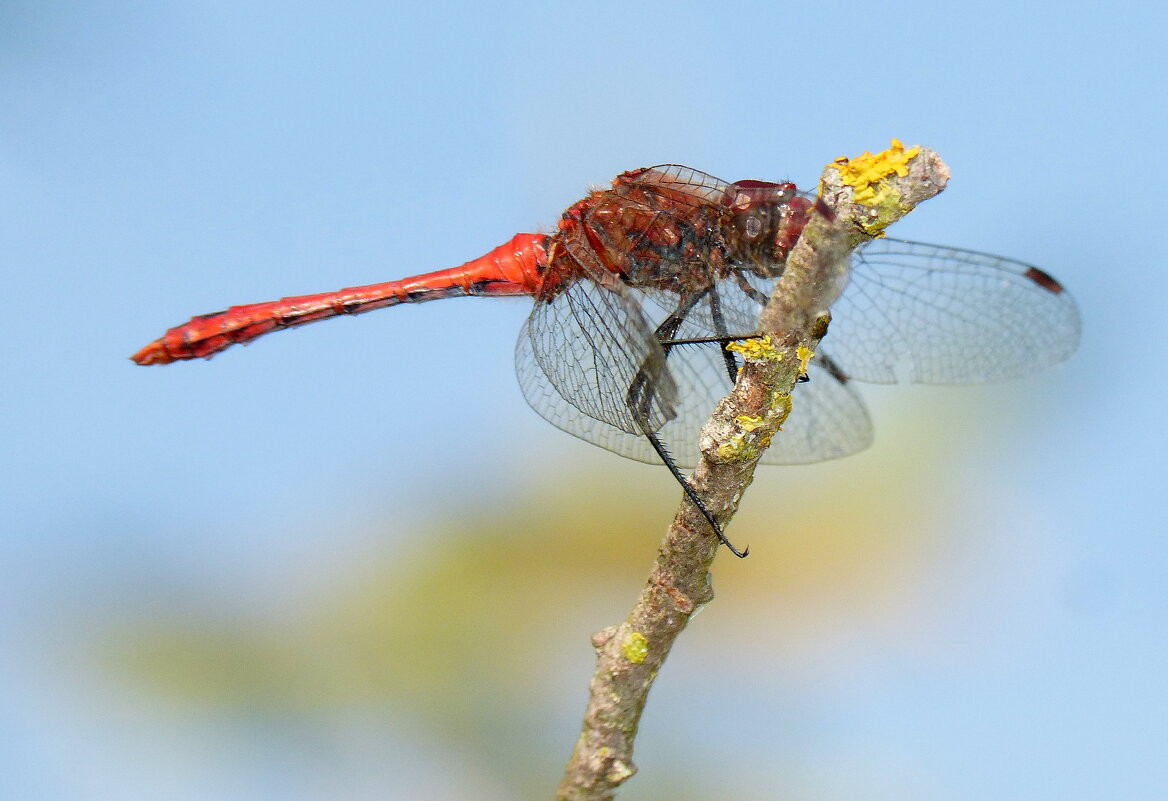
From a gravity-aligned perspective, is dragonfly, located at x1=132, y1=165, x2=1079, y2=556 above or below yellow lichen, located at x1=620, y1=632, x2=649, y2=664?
above

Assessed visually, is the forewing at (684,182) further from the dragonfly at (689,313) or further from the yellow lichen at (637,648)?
the yellow lichen at (637,648)

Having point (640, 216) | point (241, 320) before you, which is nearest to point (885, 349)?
point (640, 216)

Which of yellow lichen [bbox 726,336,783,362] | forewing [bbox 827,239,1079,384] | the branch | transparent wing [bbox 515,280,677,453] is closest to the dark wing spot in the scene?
forewing [bbox 827,239,1079,384]

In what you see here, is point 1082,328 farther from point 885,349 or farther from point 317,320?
point 317,320

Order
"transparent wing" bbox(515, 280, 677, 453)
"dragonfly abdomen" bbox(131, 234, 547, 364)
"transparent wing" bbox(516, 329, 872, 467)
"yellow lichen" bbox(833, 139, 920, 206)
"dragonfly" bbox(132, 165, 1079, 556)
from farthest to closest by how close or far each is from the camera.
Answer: "dragonfly abdomen" bbox(131, 234, 547, 364) < "transparent wing" bbox(516, 329, 872, 467) < "dragonfly" bbox(132, 165, 1079, 556) < "transparent wing" bbox(515, 280, 677, 453) < "yellow lichen" bbox(833, 139, 920, 206)

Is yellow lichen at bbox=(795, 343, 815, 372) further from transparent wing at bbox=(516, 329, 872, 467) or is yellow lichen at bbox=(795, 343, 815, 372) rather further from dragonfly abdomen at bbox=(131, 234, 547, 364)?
dragonfly abdomen at bbox=(131, 234, 547, 364)

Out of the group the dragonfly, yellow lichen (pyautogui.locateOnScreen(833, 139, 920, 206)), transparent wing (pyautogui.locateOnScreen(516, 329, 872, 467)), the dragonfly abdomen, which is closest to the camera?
yellow lichen (pyautogui.locateOnScreen(833, 139, 920, 206))

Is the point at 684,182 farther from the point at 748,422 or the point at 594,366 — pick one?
the point at 748,422

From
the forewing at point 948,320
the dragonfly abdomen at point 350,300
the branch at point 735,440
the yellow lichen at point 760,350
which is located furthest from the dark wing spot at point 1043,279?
the yellow lichen at point 760,350
